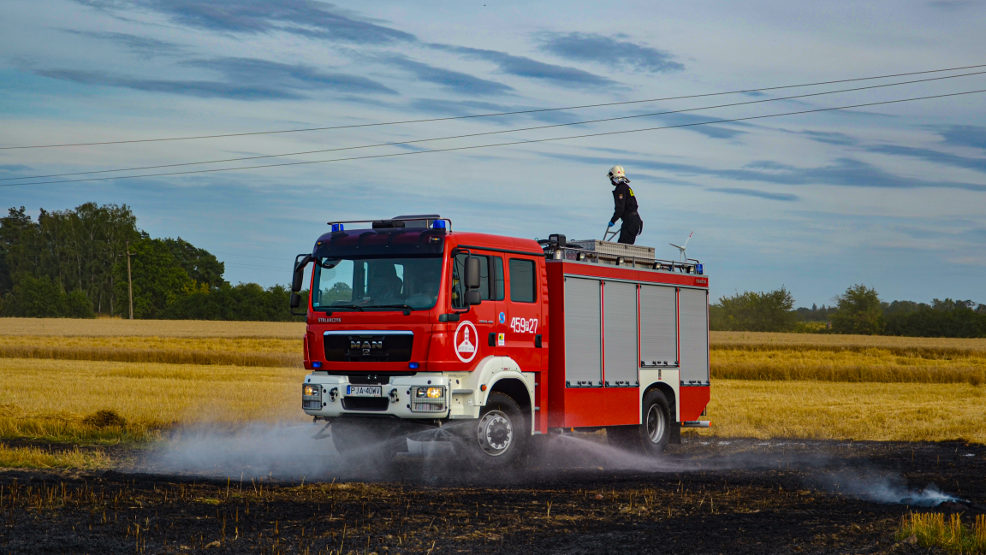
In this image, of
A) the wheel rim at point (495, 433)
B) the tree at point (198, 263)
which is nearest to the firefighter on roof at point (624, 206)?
the wheel rim at point (495, 433)

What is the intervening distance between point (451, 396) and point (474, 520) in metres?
3.65

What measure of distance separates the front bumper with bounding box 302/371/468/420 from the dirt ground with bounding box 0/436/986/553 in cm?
87

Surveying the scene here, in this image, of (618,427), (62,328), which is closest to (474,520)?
(618,427)

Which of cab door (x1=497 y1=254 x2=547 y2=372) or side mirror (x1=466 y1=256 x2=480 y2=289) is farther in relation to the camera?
cab door (x1=497 y1=254 x2=547 y2=372)

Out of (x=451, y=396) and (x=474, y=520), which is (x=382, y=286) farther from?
(x=474, y=520)

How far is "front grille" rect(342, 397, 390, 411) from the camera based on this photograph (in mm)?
14273

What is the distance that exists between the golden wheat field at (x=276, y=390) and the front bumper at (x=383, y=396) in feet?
10.7

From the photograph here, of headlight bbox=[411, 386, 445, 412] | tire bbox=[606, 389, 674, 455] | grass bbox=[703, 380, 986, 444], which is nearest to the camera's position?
headlight bbox=[411, 386, 445, 412]

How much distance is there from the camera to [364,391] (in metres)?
14.4

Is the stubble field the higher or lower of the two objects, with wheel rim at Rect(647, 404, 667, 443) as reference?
lower

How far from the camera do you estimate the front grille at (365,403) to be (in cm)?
1427

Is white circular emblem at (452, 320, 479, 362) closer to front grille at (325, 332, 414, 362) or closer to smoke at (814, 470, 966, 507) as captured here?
front grille at (325, 332, 414, 362)

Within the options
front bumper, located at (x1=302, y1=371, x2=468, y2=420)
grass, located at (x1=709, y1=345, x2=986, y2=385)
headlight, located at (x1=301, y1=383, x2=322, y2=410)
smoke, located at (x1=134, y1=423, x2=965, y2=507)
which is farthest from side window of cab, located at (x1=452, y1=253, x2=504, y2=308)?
grass, located at (x1=709, y1=345, x2=986, y2=385)

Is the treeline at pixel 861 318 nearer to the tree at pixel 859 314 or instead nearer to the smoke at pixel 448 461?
Answer: the tree at pixel 859 314
